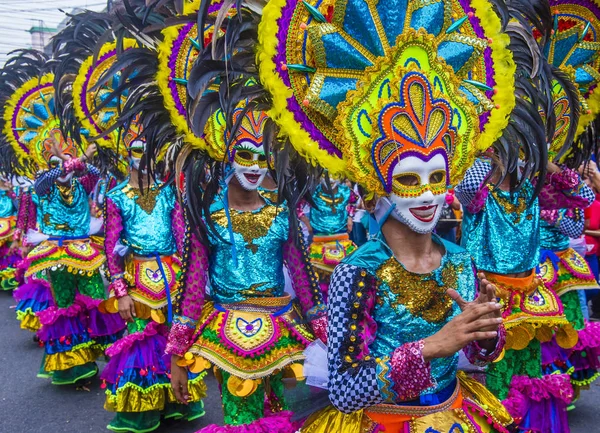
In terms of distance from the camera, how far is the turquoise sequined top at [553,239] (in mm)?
4824

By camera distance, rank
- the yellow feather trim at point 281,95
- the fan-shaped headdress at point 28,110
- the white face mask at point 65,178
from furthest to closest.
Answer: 1. the fan-shaped headdress at point 28,110
2. the white face mask at point 65,178
3. the yellow feather trim at point 281,95

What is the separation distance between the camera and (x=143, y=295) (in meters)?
4.79

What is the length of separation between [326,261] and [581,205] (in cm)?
324

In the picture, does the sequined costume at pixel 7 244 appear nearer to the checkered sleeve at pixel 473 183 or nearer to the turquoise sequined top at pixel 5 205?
the turquoise sequined top at pixel 5 205

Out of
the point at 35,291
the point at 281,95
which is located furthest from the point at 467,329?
the point at 35,291

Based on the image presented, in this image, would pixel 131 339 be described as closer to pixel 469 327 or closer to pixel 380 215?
pixel 380 215

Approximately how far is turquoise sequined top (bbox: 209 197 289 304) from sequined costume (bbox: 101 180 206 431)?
1.30 m

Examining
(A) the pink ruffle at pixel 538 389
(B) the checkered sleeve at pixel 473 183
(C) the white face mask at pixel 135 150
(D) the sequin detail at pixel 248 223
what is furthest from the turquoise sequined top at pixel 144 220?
(A) the pink ruffle at pixel 538 389

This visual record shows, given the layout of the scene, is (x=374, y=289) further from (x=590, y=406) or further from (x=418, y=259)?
(x=590, y=406)

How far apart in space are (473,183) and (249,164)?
136 centimetres

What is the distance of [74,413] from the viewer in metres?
5.55

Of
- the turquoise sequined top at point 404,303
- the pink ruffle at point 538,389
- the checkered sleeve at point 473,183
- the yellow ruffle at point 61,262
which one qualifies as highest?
the checkered sleeve at point 473,183

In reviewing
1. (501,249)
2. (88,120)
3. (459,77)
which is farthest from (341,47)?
(88,120)

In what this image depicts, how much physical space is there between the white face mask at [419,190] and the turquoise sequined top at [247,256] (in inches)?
53.4
